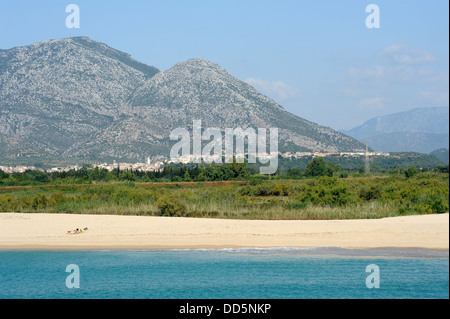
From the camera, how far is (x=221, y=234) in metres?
17.8

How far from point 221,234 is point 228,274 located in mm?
4672

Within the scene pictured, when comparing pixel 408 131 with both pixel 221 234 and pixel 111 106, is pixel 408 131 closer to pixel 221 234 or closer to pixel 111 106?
pixel 111 106

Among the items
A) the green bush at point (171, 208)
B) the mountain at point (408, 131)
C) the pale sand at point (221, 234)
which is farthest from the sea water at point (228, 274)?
the mountain at point (408, 131)

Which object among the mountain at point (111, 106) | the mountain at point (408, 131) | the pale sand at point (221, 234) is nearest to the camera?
the pale sand at point (221, 234)

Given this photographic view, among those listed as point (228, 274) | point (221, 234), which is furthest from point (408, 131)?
point (228, 274)

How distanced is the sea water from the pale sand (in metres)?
0.89

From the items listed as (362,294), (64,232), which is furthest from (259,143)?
(362,294)

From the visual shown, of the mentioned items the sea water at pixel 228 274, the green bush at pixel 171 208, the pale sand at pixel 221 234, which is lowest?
the sea water at pixel 228 274

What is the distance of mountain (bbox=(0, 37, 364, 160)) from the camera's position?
3489 inches

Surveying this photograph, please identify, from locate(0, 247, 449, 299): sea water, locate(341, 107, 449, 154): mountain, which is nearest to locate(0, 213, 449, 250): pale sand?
locate(0, 247, 449, 299): sea water

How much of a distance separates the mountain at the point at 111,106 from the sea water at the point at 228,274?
70.2 meters

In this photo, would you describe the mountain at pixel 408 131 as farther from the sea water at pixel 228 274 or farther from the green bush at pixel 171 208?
the sea water at pixel 228 274

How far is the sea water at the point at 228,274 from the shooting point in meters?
11.7

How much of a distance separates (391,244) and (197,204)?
10645mm
